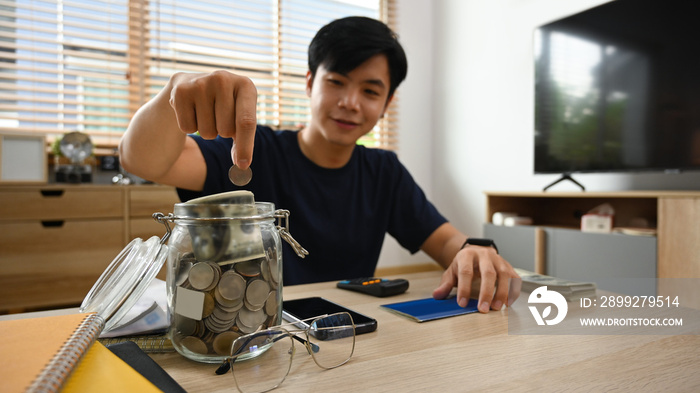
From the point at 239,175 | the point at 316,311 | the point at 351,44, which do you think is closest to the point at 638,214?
the point at 351,44

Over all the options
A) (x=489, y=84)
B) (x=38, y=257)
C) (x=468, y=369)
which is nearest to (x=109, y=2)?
(x=38, y=257)

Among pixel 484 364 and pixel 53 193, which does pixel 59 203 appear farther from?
pixel 484 364

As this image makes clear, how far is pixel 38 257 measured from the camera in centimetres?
219

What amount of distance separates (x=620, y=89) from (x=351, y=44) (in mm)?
1623

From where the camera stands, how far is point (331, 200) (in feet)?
4.14

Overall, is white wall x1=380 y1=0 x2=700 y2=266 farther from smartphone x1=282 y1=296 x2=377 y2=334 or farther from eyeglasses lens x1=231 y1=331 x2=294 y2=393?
eyeglasses lens x1=231 y1=331 x2=294 y2=393

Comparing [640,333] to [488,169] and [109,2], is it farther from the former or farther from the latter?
[109,2]

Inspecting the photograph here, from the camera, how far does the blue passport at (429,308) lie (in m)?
0.64

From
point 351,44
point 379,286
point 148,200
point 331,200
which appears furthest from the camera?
point 148,200

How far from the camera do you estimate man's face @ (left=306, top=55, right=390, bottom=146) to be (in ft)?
3.94

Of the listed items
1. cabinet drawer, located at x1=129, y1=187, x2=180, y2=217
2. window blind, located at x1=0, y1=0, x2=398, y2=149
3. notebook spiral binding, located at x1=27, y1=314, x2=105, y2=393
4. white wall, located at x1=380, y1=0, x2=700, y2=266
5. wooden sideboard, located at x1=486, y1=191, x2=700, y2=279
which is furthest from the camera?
white wall, located at x1=380, y1=0, x2=700, y2=266

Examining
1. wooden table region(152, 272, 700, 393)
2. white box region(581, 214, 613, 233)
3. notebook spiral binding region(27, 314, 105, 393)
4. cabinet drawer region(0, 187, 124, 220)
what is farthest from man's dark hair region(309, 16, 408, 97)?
cabinet drawer region(0, 187, 124, 220)

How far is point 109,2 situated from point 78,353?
296cm

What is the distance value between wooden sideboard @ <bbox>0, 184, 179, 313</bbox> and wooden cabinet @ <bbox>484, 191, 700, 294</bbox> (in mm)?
1860
